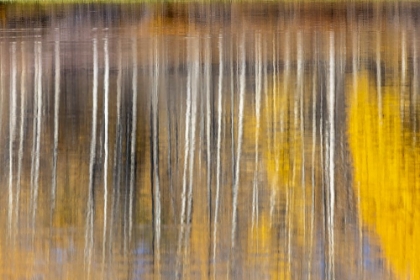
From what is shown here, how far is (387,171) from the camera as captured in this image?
782mm

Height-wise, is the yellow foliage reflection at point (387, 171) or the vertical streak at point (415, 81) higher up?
the vertical streak at point (415, 81)

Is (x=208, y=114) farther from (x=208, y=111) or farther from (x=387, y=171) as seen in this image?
(x=387, y=171)

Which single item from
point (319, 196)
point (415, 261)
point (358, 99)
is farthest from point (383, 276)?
point (358, 99)

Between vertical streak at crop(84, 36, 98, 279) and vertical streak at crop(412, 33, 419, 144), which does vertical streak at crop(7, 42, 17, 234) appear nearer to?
vertical streak at crop(84, 36, 98, 279)

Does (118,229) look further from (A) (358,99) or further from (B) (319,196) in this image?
(A) (358,99)

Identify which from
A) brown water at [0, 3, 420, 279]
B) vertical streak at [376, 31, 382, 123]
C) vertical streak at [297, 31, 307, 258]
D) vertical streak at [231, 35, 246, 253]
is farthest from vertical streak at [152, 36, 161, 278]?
vertical streak at [376, 31, 382, 123]

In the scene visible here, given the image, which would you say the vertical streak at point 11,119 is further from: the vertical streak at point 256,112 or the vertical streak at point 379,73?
the vertical streak at point 379,73

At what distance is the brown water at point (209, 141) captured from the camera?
30.8 inches

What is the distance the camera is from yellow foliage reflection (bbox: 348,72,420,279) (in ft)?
2.53

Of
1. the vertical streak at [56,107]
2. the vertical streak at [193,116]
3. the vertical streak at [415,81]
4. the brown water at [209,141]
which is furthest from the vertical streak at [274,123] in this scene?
the vertical streak at [56,107]

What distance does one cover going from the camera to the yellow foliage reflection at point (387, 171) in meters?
0.77

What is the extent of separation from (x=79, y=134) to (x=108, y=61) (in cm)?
13

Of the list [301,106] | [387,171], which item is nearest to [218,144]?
[301,106]

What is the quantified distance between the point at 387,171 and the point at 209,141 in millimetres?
286
